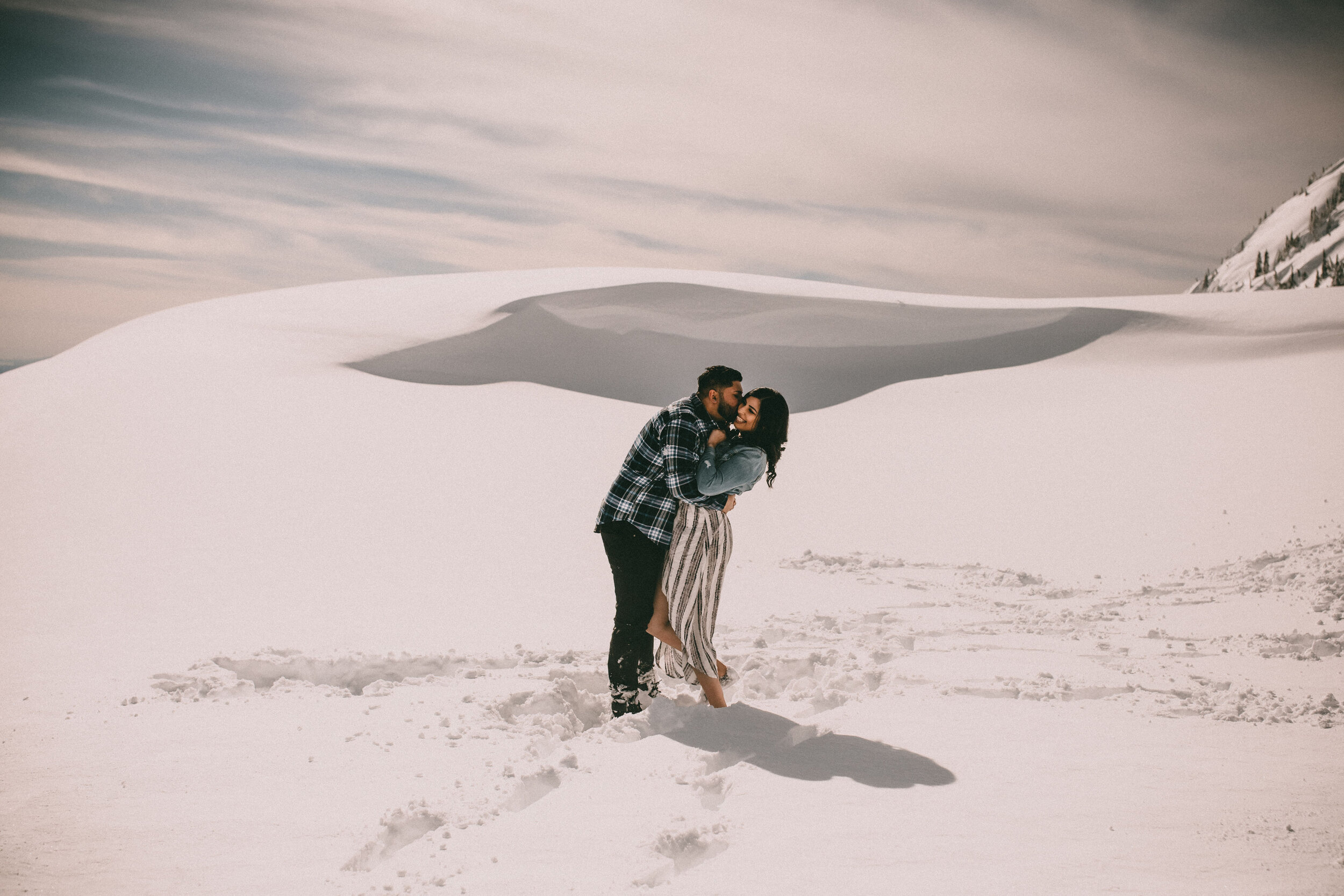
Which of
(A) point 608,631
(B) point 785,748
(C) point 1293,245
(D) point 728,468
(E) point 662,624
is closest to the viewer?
(B) point 785,748

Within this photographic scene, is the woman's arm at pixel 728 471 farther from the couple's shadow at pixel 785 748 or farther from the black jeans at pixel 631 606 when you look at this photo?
the couple's shadow at pixel 785 748

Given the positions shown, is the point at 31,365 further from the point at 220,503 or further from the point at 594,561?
the point at 594,561

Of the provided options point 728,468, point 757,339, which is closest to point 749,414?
point 728,468

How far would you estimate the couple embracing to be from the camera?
3041 mm

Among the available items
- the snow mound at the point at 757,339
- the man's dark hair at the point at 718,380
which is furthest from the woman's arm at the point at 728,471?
the snow mound at the point at 757,339

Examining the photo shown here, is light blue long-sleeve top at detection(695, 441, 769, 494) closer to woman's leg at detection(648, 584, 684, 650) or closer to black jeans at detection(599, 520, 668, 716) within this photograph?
black jeans at detection(599, 520, 668, 716)

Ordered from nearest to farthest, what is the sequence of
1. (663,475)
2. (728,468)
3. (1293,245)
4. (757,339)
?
(728,468) < (663,475) < (757,339) < (1293,245)

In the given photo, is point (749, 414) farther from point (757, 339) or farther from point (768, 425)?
point (757, 339)

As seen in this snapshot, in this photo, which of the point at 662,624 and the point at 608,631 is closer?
the point at 662,624

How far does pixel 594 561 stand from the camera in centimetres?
611

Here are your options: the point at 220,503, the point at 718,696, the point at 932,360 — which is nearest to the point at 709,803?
the point at 718,696

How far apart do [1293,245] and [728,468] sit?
378ft

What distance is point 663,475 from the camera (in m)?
3.15

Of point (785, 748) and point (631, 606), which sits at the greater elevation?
point (631, 606)
